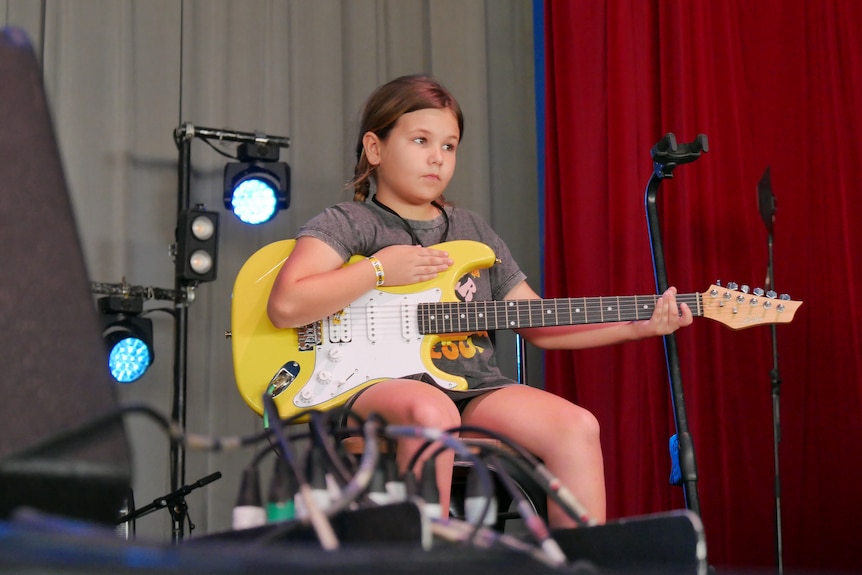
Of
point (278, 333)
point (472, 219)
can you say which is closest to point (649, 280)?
point (472, 219)

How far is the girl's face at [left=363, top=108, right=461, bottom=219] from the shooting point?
1975 millimetres

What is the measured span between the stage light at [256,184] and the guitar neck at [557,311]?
3.04ft

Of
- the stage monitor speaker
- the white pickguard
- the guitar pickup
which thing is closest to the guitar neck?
the white pickguard

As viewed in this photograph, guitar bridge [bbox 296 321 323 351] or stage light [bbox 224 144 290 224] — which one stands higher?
stage light [bbox 224 144 290 224]

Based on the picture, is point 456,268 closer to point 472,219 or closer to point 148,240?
point 472,219

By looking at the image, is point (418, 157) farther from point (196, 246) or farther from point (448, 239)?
point (196, 246)

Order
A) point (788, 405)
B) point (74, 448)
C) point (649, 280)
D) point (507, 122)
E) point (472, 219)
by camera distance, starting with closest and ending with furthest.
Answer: point (74, 448) → point (472, 219) → point (788, 405) → point (649, 280) → point (507, 122)

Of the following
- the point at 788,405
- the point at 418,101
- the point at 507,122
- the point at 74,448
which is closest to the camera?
the point at 74,448

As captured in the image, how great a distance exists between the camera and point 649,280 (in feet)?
8.41

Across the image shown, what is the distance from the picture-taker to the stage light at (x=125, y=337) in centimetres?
233

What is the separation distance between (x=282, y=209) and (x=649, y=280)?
3.65ft

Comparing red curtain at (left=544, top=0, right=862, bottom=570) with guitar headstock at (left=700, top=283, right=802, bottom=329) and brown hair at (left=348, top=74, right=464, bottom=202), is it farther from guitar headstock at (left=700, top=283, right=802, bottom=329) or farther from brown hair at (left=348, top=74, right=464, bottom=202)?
brown hair at (left=348, top=74, right=464, bottom=202)

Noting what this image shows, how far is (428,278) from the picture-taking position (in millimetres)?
1857

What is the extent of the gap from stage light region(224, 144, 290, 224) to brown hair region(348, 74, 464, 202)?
52 centimetres
